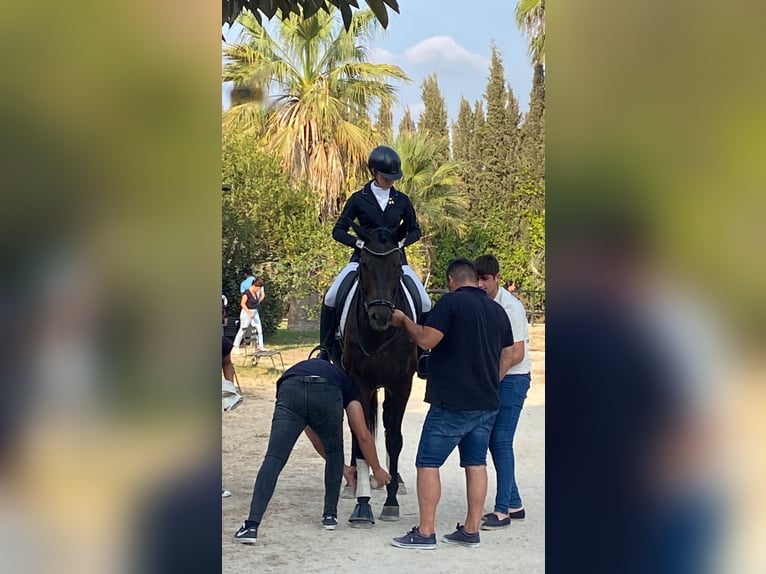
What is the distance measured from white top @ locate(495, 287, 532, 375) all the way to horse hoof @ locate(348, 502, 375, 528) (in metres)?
1.48

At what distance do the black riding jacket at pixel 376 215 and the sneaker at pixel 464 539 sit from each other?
2032 mm

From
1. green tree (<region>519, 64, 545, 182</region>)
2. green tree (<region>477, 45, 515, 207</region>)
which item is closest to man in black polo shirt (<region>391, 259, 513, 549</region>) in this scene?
green tree (<region>519, 64, 545, 182</region>)

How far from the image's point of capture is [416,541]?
5551 mm

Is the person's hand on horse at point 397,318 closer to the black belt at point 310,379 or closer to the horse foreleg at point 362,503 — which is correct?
the black belt at point 310,379

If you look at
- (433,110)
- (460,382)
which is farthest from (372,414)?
(433,110)

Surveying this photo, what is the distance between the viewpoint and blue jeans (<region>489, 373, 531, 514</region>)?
612 centimetres

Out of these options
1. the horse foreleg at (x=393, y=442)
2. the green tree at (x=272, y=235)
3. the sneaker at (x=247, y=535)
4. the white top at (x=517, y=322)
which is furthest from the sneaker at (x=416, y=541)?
the green tree at (x=272, y=235)

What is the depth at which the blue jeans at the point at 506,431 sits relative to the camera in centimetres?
612

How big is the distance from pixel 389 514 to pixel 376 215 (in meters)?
2.33

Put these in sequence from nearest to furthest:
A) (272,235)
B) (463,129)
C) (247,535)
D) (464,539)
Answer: (247,535) < (464,539) < (272,235) < (463,129)

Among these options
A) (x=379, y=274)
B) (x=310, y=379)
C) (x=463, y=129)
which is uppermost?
(x=463, y=129)

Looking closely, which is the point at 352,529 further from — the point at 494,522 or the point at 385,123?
the point at 385,123
